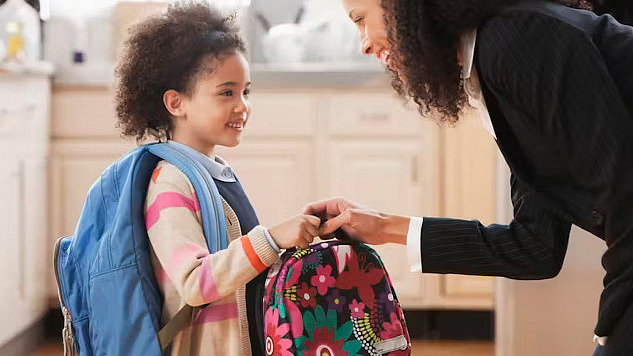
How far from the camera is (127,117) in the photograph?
1560mm

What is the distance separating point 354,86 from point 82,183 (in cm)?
97

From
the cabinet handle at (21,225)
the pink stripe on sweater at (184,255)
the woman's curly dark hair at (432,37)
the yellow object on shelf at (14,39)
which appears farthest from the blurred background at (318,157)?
the woman's curly dark hair at (432,37)

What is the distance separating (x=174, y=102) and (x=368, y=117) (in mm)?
1502

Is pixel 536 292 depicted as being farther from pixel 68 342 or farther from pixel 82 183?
pixel 82 183

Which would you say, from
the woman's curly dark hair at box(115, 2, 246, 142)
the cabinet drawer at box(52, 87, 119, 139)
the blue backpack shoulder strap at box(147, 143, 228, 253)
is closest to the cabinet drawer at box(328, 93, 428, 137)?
the cabinet drawer at box(52, 87, 119, 139)

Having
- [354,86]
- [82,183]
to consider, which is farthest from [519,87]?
[82,183]

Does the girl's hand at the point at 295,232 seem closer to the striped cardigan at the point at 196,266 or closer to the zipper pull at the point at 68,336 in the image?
the striped cardigan at the point at 196,266

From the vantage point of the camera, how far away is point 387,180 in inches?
117

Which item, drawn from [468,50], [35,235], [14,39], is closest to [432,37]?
[468,50]

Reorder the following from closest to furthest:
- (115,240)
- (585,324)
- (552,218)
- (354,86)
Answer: (552,218)
(115,240)
(585,324)
(354,86)

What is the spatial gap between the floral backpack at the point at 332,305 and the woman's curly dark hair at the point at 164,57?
41 centimetres

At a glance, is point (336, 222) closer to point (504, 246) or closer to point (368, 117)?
point (504, 246)

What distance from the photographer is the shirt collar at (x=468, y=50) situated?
102 centimetres

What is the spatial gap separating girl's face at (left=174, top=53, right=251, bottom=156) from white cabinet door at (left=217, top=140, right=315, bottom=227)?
1.45m
